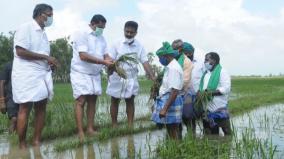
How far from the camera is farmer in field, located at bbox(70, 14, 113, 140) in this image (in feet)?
22.8

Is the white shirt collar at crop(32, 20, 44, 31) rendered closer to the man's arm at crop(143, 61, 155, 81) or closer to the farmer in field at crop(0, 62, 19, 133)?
the farmer in field at crop(0, 62, 19, 133)

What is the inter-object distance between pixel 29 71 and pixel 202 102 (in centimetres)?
249

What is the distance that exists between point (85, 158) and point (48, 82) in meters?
1.35

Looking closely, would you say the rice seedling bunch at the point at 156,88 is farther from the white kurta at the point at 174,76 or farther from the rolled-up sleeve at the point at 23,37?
the rolled-up sleeve at the point at 23,37

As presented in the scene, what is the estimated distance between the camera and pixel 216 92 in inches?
280

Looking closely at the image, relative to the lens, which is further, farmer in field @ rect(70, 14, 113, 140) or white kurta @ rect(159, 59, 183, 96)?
farmer in field @ rect(70, 14, 113, 140)

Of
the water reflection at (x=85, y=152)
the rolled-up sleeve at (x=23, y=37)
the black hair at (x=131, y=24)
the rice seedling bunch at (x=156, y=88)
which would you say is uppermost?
the black hair at (x=131, y=24)

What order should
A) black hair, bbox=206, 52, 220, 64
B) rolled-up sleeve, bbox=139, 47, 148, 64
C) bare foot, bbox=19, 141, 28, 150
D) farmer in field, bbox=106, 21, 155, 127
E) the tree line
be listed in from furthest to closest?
1. the tree line
2. rolled-up sleeve, bbox=139, 47, 148, 64
3. farmer in field, bbox=106, 21, 155, 127
4. black hair, bbox=206, 52, 220, 64
5. bare foot, bbox=19, 141, 28, 150

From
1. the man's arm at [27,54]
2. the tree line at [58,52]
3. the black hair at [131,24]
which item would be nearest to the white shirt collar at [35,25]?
the man's arm at [27,54]

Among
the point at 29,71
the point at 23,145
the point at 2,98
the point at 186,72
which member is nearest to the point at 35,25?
the point at 29,71

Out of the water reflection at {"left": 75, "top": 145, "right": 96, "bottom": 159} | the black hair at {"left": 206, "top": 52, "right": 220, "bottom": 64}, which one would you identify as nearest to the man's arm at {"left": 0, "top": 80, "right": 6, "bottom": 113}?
the water reflection at {"left": 75, "top": 145, "right": 96, "bottom": 159}

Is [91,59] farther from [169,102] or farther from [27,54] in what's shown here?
[169,102]

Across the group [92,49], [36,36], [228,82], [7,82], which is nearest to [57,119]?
[7,82]

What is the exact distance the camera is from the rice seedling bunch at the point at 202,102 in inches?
274
